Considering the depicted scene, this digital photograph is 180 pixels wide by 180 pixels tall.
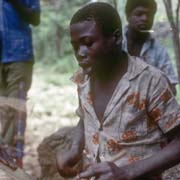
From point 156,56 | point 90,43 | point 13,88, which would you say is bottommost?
point 13,88

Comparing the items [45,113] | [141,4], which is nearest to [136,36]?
[141,4]

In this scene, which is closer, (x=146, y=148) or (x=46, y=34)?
(x=146, y=148)

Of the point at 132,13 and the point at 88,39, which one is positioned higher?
the point at 88,39

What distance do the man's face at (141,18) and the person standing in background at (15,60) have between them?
92cm

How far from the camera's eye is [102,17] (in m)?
2.29

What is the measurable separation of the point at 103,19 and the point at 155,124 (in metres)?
0.48

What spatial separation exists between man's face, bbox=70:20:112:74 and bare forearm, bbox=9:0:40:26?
286cm

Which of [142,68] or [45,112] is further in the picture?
[45,112]

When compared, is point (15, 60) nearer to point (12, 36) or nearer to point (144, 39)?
point (12, 36)

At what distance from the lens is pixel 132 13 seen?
16.1ft

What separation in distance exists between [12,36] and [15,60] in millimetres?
220

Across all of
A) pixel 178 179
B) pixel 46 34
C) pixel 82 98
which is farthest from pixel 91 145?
pixel 46 34

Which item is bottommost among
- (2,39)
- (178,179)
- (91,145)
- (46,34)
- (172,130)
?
(46,34)

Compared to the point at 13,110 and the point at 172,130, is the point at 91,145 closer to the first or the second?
the point at 172,130
